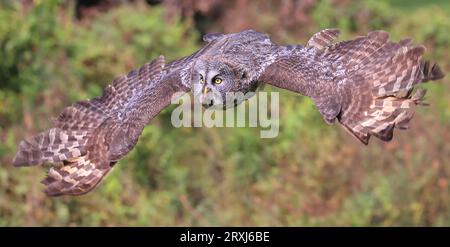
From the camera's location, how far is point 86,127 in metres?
9.31

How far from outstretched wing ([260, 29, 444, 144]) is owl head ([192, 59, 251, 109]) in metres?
0.23

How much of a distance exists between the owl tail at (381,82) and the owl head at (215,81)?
77cm

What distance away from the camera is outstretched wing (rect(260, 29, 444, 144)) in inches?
316

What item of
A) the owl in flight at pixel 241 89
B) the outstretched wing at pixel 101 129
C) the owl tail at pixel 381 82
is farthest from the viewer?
the outstretched wing at pixel 101 129

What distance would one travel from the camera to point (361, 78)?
841 centimetres

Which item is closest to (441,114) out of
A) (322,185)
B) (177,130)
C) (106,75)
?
(322,185)

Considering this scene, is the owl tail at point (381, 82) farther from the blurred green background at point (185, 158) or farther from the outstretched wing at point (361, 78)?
the blurred green background at point (185, 158)

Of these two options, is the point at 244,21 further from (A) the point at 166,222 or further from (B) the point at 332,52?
(B) the point at 332,52

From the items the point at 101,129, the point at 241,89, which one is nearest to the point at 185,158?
the point at 101,129

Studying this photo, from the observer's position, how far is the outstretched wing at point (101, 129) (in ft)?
28.8

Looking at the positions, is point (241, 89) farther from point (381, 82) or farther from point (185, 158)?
point (185, 158)

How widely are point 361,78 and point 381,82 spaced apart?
0.17 meters

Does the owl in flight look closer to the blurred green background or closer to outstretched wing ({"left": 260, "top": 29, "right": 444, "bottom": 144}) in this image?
outstretched wing ({"left": 260, "top": 29, "right": 444, "bottom": 144})

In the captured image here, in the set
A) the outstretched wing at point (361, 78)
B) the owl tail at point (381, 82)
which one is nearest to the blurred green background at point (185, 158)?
the outstretched wing at point (361, 78)
